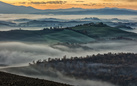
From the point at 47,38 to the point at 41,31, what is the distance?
8061mm

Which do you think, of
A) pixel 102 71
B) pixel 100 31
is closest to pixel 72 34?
pixel 100 31

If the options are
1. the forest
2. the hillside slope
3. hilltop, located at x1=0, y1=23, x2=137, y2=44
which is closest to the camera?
the forest

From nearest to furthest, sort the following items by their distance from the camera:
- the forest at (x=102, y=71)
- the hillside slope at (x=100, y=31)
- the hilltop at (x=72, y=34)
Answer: the forest at (x=102, y=71) → the hilltop at (x=72, y=34) → the hillside slope at (x=100, y=31)

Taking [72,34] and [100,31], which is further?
[100,31]

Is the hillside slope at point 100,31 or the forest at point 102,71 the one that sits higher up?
the forest at point 102,71

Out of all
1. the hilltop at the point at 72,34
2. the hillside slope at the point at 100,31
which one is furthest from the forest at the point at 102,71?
the hillside slope at the point at 100,31

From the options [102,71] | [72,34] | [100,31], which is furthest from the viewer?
[100,31]

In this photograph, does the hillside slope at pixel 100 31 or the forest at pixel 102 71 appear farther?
the hillside slope at pixel 100 31

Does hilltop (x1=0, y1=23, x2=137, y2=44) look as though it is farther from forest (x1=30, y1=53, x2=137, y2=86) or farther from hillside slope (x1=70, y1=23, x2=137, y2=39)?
forest (x1=30, y1=53, x2=137, y2=86)

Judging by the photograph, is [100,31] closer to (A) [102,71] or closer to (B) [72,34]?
(B) [72,34]

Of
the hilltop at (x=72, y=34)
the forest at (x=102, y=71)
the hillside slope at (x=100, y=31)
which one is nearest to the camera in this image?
the forest at (x=102, y=71)

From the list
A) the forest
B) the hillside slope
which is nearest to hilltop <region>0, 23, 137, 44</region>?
the hillside slope

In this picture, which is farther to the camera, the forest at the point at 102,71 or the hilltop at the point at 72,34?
the hilltop at the point at 72,34

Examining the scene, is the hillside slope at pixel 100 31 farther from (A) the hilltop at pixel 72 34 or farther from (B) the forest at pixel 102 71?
(B) the forest at pixel 102 71
